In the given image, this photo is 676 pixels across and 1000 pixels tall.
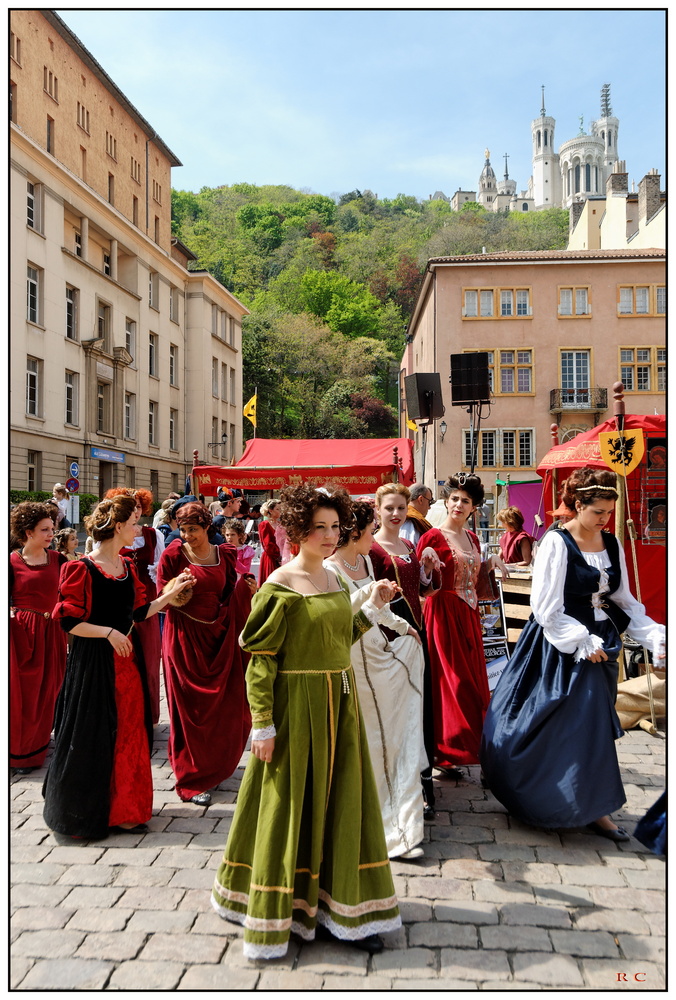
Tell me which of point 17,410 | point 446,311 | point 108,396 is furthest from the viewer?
point 446,311

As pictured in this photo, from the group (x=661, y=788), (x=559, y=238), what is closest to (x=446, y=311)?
(x=661, y=788)

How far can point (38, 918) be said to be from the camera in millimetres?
3312

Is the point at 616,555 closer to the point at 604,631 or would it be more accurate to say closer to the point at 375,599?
the point at 604,631

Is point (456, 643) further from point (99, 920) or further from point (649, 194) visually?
point (649, 194)

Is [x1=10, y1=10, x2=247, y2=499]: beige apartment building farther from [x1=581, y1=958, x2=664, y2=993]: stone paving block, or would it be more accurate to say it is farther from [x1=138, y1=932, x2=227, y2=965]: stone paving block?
[x1=581, y1=958, x2=664, y2=993]: stone paving block

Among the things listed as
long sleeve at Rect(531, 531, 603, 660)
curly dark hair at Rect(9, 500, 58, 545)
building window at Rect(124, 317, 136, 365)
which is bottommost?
long sleeve at Rect(531, 531, 603, 660)

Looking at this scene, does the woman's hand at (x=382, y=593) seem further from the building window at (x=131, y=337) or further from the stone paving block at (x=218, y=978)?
the building window at (x=131, y=337)

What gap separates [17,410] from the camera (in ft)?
80.8

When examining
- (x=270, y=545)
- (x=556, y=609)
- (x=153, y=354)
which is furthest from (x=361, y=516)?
(x=153, y=354)

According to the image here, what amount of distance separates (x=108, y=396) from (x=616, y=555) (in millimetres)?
30758

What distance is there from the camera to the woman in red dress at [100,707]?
4.21 m

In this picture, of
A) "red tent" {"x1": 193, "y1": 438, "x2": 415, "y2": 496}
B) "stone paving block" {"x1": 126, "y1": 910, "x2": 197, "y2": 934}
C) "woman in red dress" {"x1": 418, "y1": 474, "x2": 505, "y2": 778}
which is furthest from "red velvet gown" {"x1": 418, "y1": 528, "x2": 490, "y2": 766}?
"red tent" {"x1": 193, "y1": 438, "x2": 415, "y2": 496}

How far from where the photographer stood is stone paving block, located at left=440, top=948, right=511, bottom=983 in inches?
112

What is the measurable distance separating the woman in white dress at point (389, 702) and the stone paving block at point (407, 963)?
3.08 ft
